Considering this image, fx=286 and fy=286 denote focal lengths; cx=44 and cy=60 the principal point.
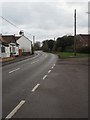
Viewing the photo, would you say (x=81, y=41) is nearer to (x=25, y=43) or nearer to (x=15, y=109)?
(x=25, y=43)

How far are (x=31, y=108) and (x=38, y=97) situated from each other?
1.80m

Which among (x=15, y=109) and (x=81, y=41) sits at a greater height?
A: (x=81, y=41)

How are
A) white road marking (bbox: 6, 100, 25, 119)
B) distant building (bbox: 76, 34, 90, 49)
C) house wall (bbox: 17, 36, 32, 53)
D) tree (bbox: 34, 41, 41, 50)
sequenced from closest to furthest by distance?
white road marking (bbox: 6, 100, 25, 119) < distant building (bbox: 76, 34, 90, 49) < house wall (bbox: 17, 36, 32, 53) < tree (bbox: 34, 41, 41, 50)

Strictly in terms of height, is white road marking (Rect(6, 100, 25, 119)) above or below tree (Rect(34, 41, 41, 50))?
below

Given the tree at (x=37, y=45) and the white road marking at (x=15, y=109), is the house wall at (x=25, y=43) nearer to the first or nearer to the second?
the tree at (x=37, y=45)

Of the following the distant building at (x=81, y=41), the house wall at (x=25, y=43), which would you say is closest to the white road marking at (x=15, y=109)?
the house wall at (x=25, y=43)

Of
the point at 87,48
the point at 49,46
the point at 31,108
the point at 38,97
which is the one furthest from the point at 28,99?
the point at 49,46

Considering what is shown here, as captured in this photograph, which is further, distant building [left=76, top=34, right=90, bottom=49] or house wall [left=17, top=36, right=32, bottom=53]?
house wall [left=17, top=36, right=32, bottom=53]

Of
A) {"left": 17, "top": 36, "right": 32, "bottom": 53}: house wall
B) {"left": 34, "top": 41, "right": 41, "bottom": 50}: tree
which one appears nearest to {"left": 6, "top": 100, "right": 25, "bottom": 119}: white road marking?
{"left": 17, "top": 36, "right": 32, "bottom": 53}: house wall

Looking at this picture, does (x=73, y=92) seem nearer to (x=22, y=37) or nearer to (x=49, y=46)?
(x=22, y=37)

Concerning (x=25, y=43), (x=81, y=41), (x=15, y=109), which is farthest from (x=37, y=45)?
(x=15, y=109)

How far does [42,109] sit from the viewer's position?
7.83 m

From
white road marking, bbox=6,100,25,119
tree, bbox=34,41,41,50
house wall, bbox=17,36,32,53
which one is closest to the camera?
white road marking, bbox=6,100,25,119

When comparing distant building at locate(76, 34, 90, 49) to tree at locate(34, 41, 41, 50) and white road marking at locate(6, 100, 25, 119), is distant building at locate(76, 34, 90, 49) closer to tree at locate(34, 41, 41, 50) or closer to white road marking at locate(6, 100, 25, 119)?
tree at locate(34, 41, 41, 50)
